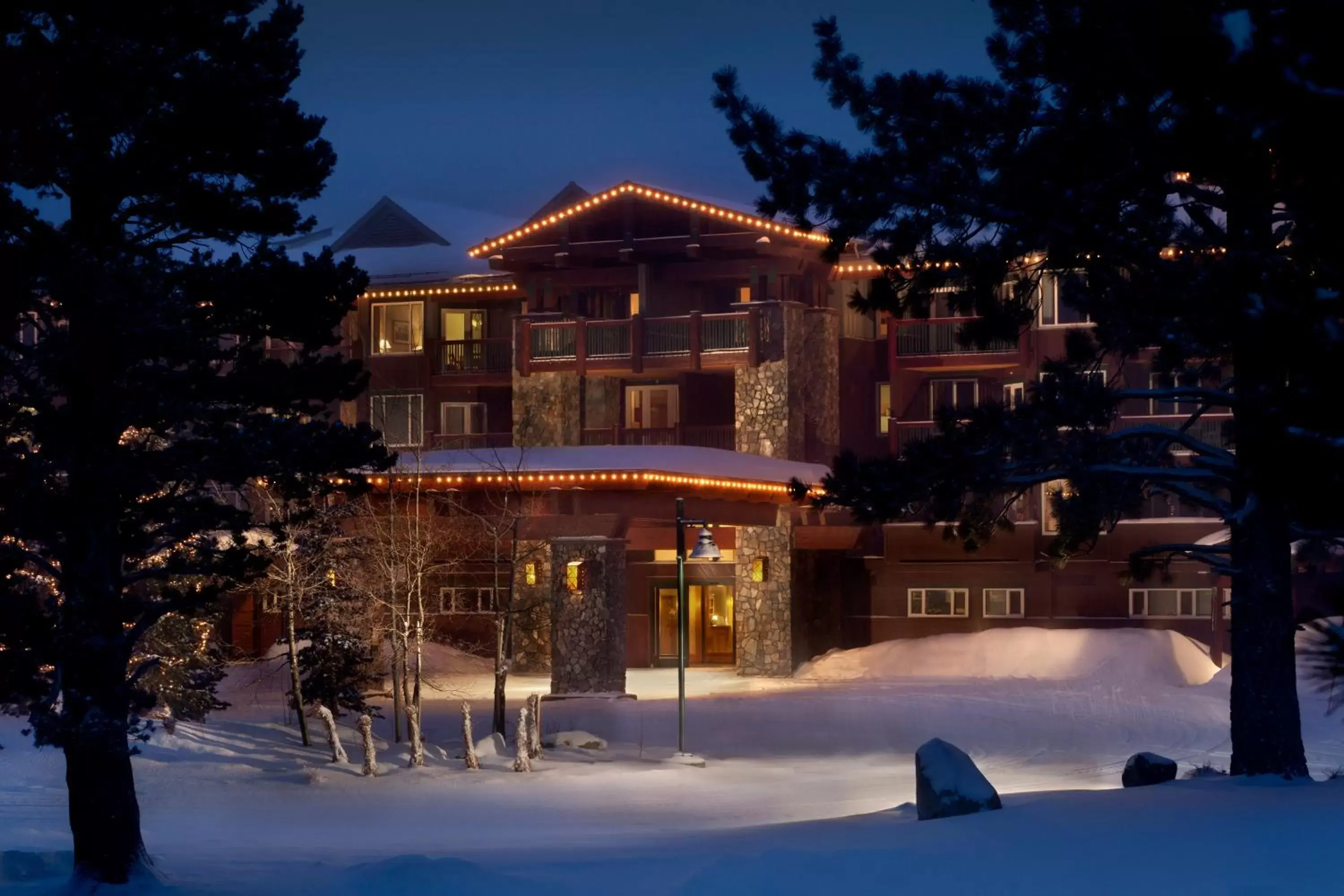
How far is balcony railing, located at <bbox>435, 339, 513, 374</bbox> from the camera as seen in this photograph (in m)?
43.6

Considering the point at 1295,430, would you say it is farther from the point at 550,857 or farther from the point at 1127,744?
the point at 1127,744

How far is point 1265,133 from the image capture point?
863cm

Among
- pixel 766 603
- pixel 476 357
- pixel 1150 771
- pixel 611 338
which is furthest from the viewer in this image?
pixel 476 357

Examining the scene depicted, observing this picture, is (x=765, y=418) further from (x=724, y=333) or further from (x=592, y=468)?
(x=592, y=468)

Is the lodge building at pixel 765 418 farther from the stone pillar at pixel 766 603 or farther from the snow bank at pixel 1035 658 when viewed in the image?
the snow bank at pixel 1035 658

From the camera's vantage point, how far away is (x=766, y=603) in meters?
37.5

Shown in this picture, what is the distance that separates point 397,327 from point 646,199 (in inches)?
387

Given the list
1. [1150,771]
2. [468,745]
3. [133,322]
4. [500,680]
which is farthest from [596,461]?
[133,322]

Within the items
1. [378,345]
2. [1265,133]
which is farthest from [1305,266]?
[378,345]

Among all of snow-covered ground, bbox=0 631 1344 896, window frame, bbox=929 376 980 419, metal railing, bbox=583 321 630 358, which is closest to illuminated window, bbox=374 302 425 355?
metal railing, bbox=583 321 630 358

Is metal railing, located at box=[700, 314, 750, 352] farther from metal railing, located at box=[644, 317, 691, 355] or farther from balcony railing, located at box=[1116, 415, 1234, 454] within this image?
balcony railing, located at box=[1116, 415, 1234, 454]

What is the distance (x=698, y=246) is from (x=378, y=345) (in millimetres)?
11281

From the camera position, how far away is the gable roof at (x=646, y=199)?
124ft

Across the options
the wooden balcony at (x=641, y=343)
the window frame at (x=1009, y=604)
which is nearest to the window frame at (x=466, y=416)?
the wooden balcony at (x=641, y=343)
